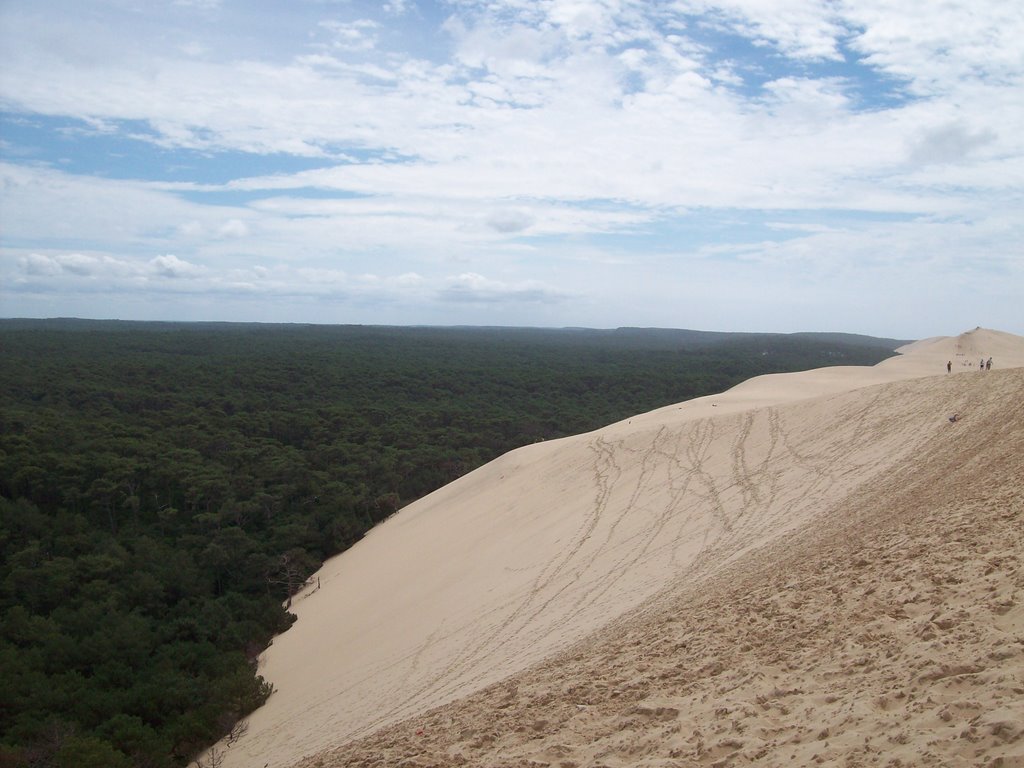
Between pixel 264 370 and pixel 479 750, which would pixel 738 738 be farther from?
pixel 264 370

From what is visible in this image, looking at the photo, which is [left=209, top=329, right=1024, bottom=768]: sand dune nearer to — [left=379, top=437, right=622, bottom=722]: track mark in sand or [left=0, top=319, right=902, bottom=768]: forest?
[left=379, top=437, right=622, bottom=722]: track mark in sand

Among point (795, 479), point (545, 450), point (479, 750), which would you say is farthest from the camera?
point (545, 450)

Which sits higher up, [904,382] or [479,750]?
[904,382]

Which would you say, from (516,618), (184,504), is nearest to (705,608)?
(516,618)

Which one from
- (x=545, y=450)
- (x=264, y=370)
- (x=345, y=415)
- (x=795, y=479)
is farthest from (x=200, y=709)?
(x=264, y=370)

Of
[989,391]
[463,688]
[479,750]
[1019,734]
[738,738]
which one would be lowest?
[463,688]

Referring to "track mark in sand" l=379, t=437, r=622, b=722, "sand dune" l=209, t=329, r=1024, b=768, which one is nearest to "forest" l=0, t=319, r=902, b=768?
"sand dune" l=209, t=329, r=1024, b=768
